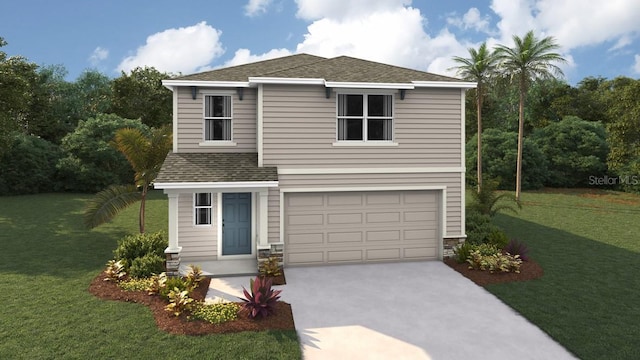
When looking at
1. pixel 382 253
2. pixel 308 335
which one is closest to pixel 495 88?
pixel 382 253

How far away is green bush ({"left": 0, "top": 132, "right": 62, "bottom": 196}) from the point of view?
31250 millimetres

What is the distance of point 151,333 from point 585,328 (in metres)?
8.78

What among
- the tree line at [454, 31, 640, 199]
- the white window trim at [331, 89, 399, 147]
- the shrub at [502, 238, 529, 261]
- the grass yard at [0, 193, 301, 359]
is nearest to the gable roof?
the white window trim at [331, 89, 399, 147]

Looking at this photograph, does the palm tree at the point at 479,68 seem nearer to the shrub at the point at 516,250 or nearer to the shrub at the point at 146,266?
the shrub at the point at 516,250

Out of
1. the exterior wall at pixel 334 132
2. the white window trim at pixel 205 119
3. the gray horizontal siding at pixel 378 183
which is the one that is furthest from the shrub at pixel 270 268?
the white window trim at pixel 205 119

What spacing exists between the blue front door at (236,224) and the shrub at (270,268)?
6.14ft

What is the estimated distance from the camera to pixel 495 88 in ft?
101

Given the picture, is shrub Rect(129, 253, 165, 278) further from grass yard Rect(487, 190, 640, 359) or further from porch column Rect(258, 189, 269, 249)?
grass yard Rect(487, 190, 640, 359)

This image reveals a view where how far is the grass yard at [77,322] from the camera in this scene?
7.11 m

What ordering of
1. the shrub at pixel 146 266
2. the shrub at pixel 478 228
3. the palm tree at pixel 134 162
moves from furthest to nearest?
the shrub at pixel 478 228, the palm tree at pixel 134 162, the shrub at pixel 146 266

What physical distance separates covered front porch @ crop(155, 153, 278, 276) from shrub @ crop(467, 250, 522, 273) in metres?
6.33

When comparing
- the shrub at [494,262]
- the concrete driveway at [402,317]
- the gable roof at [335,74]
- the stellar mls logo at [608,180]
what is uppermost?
the gable roof at [335,74]

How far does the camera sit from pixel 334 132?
12.4 metres

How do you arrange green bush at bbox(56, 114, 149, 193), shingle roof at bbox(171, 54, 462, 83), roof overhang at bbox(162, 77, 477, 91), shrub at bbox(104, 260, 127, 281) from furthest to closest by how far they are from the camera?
green bush at bbox(56, 114, 149, 193) < shingle roof at bbox(171, 54, 462, 83) < roof overhang at bbox(162, 77, 477, 91) < shrub at bbox(104, 260, 127, 281)
